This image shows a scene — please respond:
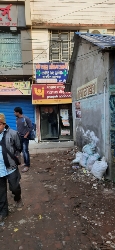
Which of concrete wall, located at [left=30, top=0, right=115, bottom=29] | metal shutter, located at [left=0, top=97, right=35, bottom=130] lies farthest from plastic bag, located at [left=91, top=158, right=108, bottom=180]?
concrete wall, located at [left=30, top=0, right=115, bottom=29]

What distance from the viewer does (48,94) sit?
11.4 metres

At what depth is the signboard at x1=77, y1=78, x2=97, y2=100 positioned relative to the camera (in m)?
6.22

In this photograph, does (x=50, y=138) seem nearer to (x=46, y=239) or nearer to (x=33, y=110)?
(x=33, y=110)

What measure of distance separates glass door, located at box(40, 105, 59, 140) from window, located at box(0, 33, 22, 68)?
2901 mm

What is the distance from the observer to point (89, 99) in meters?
6.84

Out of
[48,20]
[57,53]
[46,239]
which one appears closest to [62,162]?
[46,239]

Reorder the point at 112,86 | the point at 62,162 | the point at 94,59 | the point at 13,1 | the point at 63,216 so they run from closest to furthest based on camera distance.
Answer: the point at 63,216, the point at 112,86, the point at 94,59, the point at 62,162, the point at 13,1

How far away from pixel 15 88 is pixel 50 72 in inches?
82.1

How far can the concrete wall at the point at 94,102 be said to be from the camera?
213 inches

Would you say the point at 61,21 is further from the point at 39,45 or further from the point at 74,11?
the point at 39,45

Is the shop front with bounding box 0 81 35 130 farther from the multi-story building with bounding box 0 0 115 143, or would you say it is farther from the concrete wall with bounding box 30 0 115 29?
the concrete wall with bounding box 30 0 115 29

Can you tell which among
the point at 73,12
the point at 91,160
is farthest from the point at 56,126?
the point at 91,160

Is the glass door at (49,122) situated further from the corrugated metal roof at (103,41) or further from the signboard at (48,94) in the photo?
the corrugated metal roof at (103,41)

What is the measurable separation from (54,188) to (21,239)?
2.03m
